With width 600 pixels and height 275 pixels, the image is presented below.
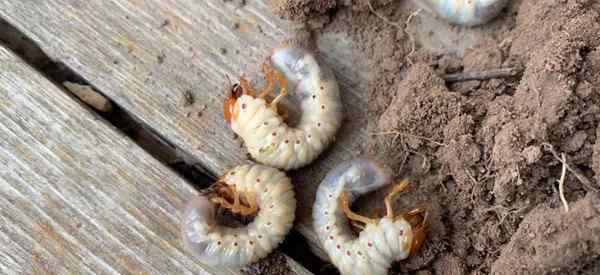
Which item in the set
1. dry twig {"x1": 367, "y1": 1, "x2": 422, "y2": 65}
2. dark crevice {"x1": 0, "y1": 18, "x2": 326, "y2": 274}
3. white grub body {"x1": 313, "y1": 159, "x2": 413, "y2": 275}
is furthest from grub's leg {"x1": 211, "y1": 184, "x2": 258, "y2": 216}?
dry twig {"x1": 367, "y1": 1, "x2": 422, "y2": 65}

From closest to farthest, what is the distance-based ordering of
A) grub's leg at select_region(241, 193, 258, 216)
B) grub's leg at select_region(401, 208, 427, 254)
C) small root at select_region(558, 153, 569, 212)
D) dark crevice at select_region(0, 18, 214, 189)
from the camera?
small root at select_region(558, 153, 569, 212), grub's leg at select_region(401, 208, 427, 254), grub's leg at select_region(241, 193, 258, 216), dark crevice at select_region(0, 18, 214, 189)

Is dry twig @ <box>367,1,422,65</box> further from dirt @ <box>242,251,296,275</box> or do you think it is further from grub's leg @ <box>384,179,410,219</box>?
dirt @ <box>242,251,296,275</box>

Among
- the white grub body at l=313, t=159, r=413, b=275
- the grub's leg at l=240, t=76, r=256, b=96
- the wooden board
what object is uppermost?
the grub's leg at l=240, t=76, r=256, b=96

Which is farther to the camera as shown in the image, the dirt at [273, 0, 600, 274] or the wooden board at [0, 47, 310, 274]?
the wooden board at [0, 47, 310, 274]

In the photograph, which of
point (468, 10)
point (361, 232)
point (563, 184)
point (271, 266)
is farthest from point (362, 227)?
point (468, 10)

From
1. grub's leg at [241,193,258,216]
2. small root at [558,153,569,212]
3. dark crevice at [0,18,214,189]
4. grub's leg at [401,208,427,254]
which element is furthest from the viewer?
dark crevice at [0,18,214,189]

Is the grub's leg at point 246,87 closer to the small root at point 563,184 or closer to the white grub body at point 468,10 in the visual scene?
the white grub body at point 468,10

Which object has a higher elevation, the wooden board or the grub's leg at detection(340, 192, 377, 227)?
the grub's leg at detection(340, 192, 377, 227)

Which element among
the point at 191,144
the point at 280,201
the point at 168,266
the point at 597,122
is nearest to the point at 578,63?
the point at 597,122

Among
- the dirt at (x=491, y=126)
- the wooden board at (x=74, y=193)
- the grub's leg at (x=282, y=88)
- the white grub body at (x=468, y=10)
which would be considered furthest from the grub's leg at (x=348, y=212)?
the white grub body at (x=468, y=10)
